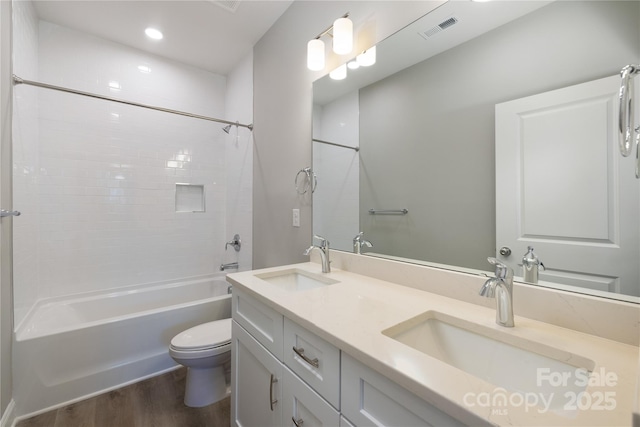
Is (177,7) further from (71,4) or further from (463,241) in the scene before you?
(463,241)

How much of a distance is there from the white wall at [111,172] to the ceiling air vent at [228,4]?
108 cm

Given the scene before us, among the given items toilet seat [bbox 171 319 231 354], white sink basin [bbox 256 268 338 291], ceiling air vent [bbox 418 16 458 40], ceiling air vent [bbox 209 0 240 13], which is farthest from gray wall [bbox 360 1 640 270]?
ceiling air vent [bbox 209 0 240 13]

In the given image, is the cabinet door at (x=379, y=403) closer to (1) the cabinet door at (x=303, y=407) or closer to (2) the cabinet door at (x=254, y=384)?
(1) the cabinet door at (x=303, y=407)

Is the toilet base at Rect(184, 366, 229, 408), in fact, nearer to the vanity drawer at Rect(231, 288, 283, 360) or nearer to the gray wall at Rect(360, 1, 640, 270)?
the vanity drawer at Rect(231, 288, 283, 360)

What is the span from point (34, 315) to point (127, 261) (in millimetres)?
694

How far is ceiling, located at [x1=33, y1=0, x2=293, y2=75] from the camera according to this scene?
194 centimetres

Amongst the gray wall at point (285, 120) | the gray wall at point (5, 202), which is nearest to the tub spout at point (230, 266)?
the gray wall at point (285, 120)

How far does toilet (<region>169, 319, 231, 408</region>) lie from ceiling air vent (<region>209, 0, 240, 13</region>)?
230 centimetres

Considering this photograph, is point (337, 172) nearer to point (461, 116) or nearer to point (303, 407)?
point (461, 116)

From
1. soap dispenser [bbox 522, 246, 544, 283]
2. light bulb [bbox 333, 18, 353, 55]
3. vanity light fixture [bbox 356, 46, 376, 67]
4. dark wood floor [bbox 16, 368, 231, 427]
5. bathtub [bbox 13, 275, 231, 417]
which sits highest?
light bulb [bbox 333, 18, 353, 55]

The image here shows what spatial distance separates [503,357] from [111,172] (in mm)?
3013

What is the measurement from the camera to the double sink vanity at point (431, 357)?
487 mm

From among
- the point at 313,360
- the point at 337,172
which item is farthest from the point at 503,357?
the point at 337,172

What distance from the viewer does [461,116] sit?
1.11m
